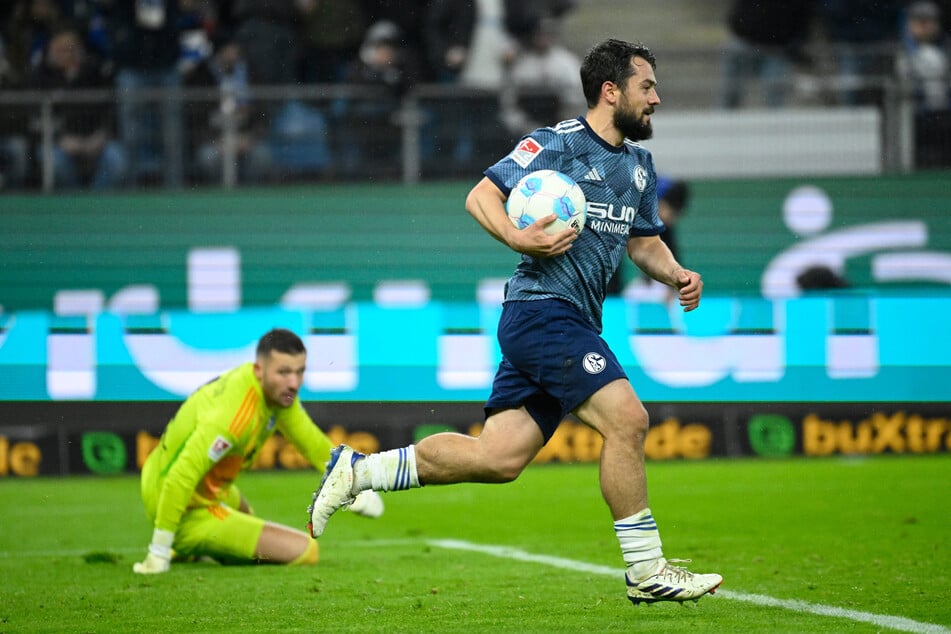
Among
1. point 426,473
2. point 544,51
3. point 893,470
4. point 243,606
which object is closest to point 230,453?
point 243,606

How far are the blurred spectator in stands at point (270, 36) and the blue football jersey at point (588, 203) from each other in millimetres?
10227

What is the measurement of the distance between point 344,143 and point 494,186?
9.42m

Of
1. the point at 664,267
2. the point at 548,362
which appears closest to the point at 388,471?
the point at 548,362

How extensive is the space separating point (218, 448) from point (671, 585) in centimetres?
335

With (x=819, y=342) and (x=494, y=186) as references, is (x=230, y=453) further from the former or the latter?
(x=819, y=342)

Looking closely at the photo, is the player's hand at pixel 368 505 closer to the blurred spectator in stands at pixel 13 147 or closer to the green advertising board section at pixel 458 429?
the green advertising board section at pixel 458 429

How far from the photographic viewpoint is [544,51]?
16.0 meters

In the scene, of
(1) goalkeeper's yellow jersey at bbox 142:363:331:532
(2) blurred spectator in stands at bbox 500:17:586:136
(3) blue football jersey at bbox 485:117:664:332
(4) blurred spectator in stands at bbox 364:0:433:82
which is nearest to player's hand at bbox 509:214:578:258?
(3) blue football jersey at bbox 485:117:664:332

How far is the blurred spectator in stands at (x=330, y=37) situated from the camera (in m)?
16.0

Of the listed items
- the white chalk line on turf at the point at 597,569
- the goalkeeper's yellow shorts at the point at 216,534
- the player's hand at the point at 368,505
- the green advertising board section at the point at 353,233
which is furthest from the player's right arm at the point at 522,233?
the green advertising board section at the point at 353,233

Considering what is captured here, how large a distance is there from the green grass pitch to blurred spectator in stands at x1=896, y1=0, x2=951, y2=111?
13.6 ft

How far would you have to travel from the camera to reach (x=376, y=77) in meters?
15.2

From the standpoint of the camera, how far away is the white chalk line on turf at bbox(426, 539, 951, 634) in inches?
215

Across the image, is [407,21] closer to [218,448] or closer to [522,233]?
[218,448]
